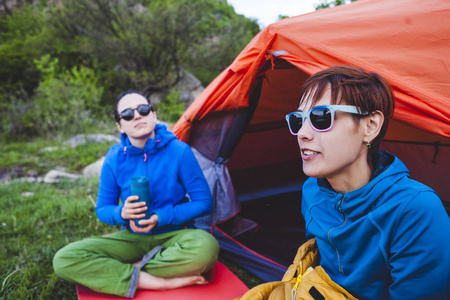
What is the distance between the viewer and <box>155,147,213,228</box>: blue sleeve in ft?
6.31

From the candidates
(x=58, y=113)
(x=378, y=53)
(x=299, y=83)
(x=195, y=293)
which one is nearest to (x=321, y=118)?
(x=378, y=53)

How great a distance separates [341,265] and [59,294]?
1740mm

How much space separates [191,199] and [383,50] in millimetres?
1398

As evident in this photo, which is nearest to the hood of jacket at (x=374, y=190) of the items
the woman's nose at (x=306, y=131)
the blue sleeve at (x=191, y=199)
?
the woman's nose at (x=306, y=131)

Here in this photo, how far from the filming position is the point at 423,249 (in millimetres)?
953

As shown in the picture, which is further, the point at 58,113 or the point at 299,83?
the point at 58,113

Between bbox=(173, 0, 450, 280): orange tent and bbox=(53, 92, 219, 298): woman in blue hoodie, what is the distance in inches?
19.8

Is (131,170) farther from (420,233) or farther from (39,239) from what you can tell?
(420,233)

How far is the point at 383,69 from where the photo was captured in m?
1.50

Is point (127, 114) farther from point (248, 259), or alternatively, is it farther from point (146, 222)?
point (248, 259)

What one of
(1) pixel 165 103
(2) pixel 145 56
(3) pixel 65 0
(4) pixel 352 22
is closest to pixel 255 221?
(4) pixel 352 22

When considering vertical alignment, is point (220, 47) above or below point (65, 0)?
below

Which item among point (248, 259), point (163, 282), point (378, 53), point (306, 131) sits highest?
point (378, 53)

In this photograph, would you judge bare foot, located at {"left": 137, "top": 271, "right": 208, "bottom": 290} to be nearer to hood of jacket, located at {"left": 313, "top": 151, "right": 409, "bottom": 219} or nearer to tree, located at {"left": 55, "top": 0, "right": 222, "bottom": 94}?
hood of jacket, located at {"left": 313, "top": 151, "right": 409, "bottom": 219}
